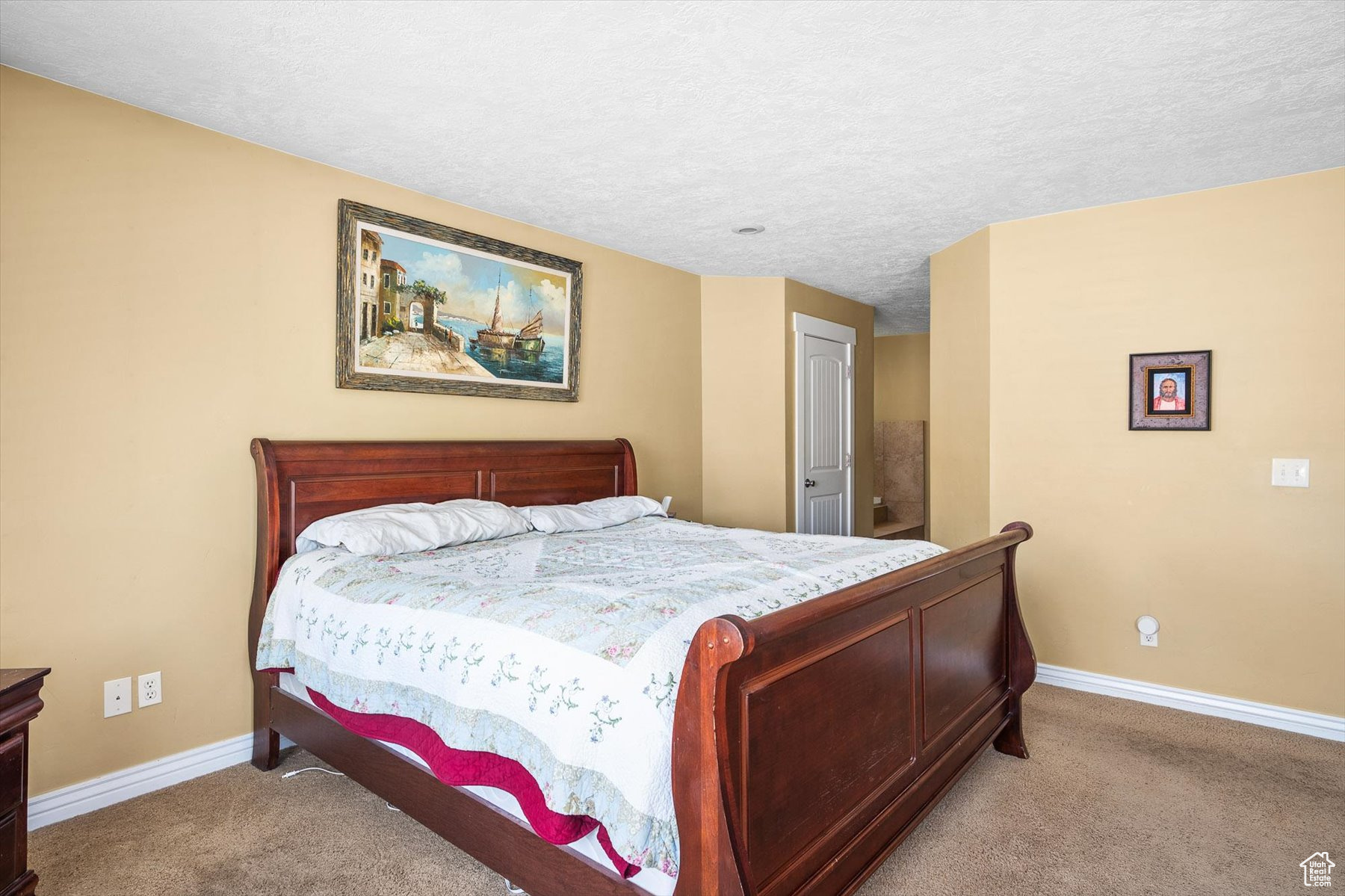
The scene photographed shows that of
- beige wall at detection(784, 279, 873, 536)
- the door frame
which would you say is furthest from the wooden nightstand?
the door frame

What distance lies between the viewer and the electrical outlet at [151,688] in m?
2.45

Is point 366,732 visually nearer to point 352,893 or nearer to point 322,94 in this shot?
point 352,893

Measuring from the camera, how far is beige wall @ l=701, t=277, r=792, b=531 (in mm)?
4832

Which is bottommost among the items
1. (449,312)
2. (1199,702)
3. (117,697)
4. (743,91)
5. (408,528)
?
(1199,702)

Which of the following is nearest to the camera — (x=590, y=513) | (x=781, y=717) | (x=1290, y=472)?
(x=781, y=717)

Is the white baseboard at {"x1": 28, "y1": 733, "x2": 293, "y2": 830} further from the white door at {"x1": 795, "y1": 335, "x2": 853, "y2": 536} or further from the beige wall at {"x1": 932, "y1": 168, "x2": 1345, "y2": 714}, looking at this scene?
the beige wall at {"x1": 932, "y1": 168, "x2": 1345, "y2": 714}

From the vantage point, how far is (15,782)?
1354 mm

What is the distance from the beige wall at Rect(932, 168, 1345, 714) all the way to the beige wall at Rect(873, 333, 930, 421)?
392 centimetres

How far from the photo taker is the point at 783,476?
4832mm

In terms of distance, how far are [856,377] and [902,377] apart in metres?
2.29

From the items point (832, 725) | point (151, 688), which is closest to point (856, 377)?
point (832, 725)

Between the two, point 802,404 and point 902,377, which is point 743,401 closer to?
point 802,404

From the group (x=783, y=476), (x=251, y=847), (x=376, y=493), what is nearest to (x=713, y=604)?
(x=251, y=847)

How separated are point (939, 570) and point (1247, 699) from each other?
2173 millimetres
